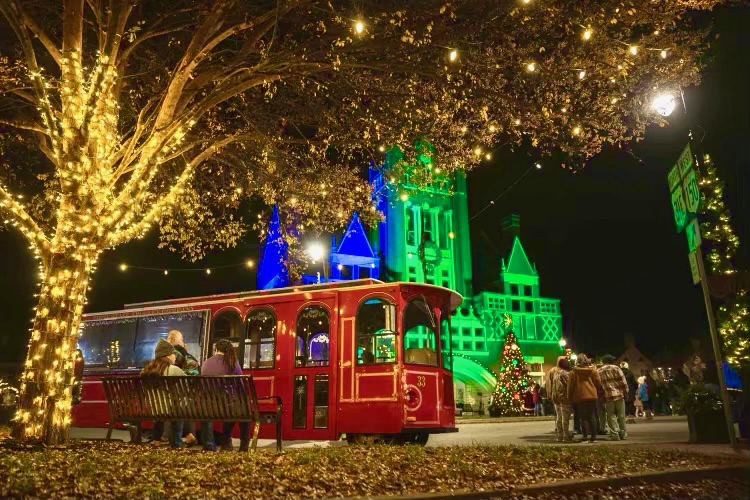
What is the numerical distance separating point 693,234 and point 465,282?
3244 centimetres

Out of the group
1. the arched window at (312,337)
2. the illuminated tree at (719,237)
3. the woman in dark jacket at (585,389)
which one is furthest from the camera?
the illuminated tree at (719,237)

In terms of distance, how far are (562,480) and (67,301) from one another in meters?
7.03

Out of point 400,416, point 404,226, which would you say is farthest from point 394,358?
point 404,226

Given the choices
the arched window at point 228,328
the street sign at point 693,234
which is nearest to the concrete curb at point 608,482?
the street sign at point 693,234

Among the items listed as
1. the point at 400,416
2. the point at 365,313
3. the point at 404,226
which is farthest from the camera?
the point at 404,226

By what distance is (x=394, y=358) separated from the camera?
432 inches

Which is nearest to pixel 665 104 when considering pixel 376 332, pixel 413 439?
pixel 376 332

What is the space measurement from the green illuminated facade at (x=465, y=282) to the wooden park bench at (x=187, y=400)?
29.7 metres

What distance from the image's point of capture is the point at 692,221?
8.91 metres

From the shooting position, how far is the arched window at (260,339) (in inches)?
479

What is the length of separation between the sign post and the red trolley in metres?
4.60

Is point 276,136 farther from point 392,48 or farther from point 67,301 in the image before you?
point 67,301

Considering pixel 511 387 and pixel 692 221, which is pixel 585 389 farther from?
pixel 511 387

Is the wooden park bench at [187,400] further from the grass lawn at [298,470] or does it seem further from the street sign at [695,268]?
the street sign at [695,268]
